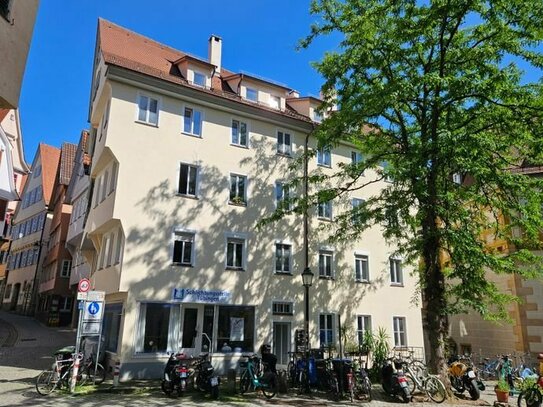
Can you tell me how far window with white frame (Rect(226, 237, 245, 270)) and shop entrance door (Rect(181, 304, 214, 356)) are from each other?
2.27 meters

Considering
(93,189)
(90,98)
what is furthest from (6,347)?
(90,98)

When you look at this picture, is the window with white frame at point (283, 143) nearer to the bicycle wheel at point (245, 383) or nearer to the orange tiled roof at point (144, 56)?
the orange tiled roof at point (144, 56)

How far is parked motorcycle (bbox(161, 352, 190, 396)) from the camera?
1413cm

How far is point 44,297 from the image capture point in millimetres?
41406

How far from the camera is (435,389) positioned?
1370cm

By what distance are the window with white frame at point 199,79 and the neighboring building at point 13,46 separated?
14.2m

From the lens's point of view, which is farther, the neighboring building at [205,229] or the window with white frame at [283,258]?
the window with white frame at [283,258]

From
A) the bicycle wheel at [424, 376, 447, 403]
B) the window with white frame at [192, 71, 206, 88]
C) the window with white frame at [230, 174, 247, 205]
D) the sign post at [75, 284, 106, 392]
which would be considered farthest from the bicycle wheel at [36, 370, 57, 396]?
the window with white frame at [192, 71, 206, 88]

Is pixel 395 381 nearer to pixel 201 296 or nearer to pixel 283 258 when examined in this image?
pixel 201 296

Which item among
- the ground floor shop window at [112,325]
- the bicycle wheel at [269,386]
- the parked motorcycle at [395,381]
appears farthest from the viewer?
the ground floor shop window at [112,325]

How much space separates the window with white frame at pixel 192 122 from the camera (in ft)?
67.8

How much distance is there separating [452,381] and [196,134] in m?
14.6

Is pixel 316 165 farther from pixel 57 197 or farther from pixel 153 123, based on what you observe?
pixel 57 197

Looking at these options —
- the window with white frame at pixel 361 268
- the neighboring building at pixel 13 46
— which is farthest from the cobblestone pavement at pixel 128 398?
the neighboring building at pixel 13 46
